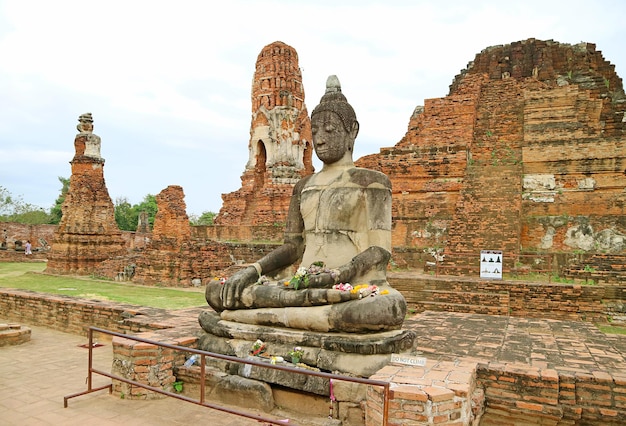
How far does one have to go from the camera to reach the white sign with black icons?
9734mm

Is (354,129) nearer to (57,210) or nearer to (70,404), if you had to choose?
(70,404)

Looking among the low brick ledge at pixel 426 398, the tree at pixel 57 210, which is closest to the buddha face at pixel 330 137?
the low brick ledge at pixel 426 398

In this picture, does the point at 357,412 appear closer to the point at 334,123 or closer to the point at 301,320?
the point at 301,320

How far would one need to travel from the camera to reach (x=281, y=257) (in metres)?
5.80

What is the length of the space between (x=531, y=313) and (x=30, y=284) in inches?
489

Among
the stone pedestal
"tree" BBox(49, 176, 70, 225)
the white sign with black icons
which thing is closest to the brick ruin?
the white sign with black icons

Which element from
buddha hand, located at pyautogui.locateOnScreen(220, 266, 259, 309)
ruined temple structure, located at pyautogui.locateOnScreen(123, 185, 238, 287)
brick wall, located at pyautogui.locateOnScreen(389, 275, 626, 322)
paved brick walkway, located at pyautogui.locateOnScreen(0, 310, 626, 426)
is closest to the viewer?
paved brick walkway, located at pyautogui.locateOnScreen(0, 310, 626, 426)

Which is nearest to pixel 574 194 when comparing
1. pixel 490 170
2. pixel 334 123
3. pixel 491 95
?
pixel 490 170

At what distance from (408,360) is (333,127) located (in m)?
2.64

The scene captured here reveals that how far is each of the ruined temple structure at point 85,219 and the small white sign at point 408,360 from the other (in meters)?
16.1

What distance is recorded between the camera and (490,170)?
13867 mm

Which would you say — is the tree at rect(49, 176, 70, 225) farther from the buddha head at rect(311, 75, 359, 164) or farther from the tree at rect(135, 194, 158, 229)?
the buddha head at rect(311, 75, 359, 164)

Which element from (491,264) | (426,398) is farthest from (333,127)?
(491,264)

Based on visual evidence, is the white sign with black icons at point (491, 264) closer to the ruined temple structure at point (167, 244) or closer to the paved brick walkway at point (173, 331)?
the paved brick walkway at point (173, 331)
